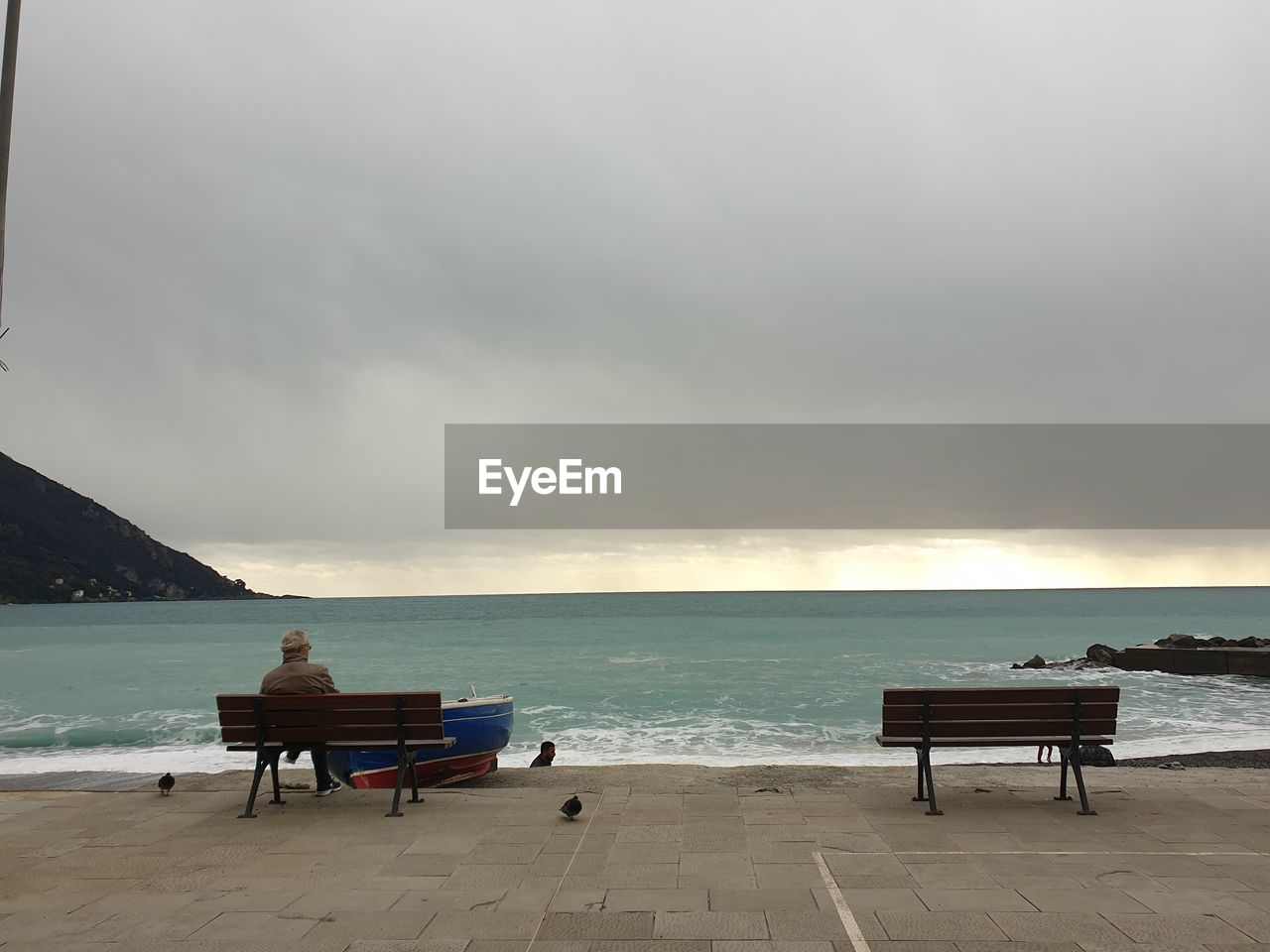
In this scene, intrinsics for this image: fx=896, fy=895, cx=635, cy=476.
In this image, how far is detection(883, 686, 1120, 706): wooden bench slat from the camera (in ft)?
24.8

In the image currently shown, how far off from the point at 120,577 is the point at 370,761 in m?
197

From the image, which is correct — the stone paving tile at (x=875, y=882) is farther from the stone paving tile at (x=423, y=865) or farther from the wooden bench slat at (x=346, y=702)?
the wooden bench slat at (x=346, y=702)

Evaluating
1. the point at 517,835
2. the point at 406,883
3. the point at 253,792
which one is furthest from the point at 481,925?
the point at 253,792

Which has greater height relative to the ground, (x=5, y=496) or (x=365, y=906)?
(x=5, y=496)

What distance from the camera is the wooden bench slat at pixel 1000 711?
759cm

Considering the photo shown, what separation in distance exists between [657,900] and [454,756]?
6312mm

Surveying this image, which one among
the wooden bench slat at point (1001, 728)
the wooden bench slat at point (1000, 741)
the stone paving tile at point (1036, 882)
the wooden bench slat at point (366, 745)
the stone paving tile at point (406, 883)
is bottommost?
the stone paving tile at point (1036, 882)

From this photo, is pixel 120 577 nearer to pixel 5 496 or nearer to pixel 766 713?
pixel 5 496

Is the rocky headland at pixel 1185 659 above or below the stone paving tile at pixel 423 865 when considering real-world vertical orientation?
below

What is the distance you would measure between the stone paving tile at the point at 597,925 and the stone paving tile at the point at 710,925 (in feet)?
0.26

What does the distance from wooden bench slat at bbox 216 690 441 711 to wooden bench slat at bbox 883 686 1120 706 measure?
3891mm

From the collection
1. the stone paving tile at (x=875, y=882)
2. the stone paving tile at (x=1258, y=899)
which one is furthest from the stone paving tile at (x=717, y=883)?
the stone paving tile at (x=1258, y=899)

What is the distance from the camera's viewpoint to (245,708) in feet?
25.3

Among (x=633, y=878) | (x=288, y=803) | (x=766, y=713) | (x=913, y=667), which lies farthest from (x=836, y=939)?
(x=913, y=667)
